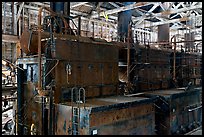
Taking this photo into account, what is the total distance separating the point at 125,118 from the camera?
6703mm

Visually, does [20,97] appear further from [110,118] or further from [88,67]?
[110,118]

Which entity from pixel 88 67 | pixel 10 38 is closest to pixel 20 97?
pixel 88 67

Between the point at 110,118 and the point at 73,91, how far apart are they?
4.75ft

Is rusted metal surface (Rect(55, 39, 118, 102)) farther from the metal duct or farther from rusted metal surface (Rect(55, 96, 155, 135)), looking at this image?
the metal duct

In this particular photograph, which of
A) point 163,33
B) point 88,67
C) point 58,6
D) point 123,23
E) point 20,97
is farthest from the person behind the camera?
point 163,33

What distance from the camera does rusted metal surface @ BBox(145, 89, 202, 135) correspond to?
8.31 metres

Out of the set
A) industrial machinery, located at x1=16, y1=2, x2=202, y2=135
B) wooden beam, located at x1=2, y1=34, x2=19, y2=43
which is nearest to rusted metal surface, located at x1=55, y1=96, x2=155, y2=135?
industrial machinery, located at x1=16, y1=2, x2=202, y2=135

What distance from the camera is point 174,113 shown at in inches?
334

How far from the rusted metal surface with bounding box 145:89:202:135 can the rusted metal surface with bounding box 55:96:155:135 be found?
1.08 m

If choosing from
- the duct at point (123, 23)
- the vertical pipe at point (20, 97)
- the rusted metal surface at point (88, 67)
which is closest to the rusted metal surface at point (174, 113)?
the rusted metal surface at point (88, 67)

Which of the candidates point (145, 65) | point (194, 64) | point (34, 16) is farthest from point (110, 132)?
point (34, 16)

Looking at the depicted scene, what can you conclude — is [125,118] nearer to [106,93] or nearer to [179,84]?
[106,93]

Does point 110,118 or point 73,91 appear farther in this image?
point 73,91

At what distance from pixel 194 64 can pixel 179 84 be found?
1.90 meters
